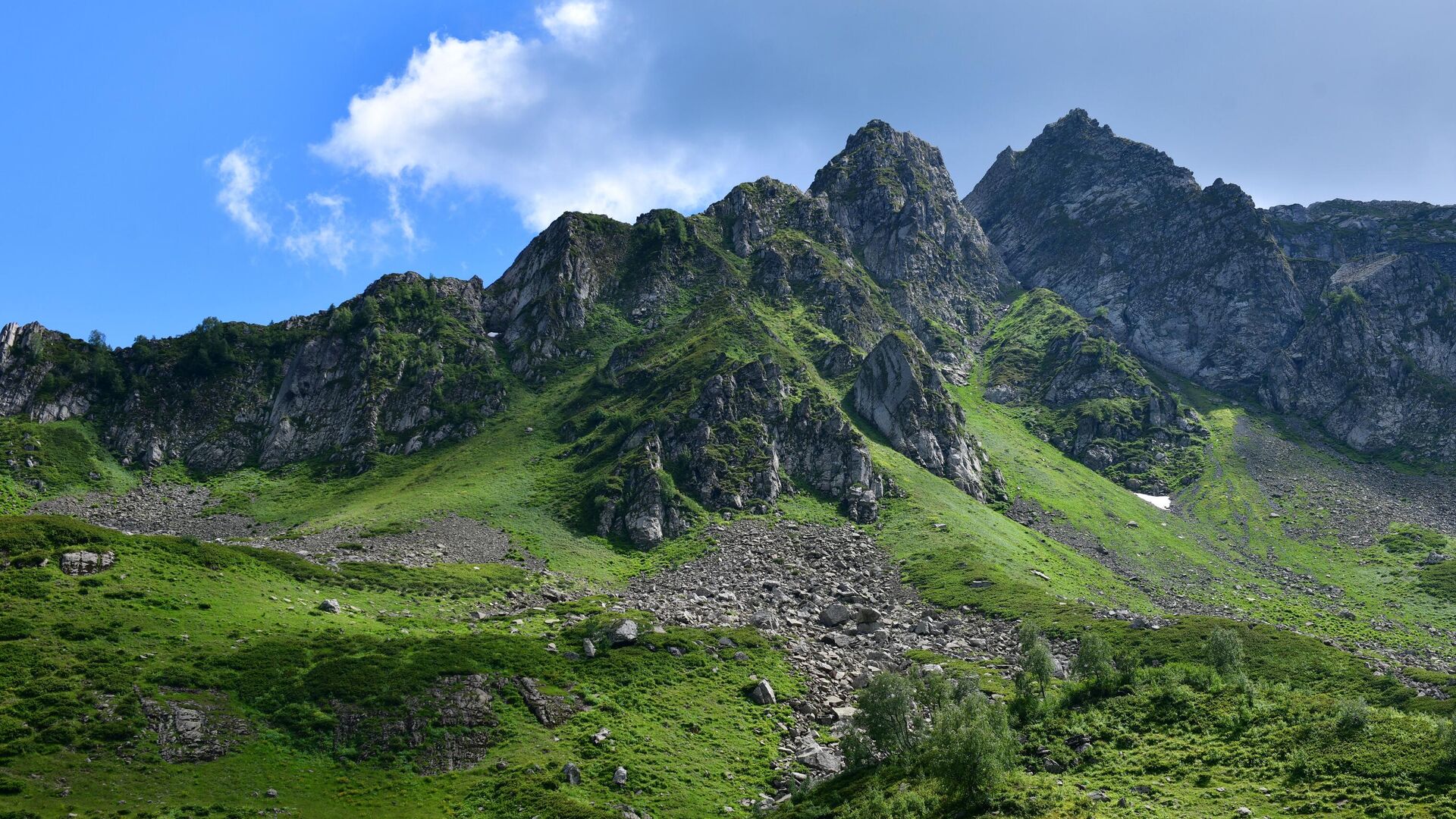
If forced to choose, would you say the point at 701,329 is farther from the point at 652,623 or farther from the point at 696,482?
the point at 652,623

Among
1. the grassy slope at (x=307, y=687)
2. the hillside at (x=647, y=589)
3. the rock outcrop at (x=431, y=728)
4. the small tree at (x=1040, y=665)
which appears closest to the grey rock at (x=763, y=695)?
the hillside at (x=647, y=589)

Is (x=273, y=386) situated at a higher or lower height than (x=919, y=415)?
higher

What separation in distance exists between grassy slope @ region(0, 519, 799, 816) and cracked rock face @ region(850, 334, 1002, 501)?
9734 centimetres

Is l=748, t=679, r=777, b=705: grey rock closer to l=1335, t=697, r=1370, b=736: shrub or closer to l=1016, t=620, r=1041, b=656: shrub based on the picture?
l=1016, t=620, r=1041, b=656: shrub

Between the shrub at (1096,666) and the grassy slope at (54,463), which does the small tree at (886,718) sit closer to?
the shrub at (1096,666)

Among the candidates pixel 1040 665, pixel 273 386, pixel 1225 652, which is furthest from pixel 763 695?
pixel 273 386

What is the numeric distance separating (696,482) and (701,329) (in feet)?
210

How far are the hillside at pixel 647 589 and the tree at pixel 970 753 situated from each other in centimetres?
26

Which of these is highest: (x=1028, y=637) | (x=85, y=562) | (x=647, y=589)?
(x=85, y=562)

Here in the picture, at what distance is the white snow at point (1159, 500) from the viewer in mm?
180738

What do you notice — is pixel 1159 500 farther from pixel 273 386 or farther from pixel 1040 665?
pixel 273 386

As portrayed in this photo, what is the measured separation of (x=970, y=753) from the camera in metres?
37.9

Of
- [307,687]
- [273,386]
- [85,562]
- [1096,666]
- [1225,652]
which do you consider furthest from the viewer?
[273,386]

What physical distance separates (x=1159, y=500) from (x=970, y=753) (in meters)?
179
